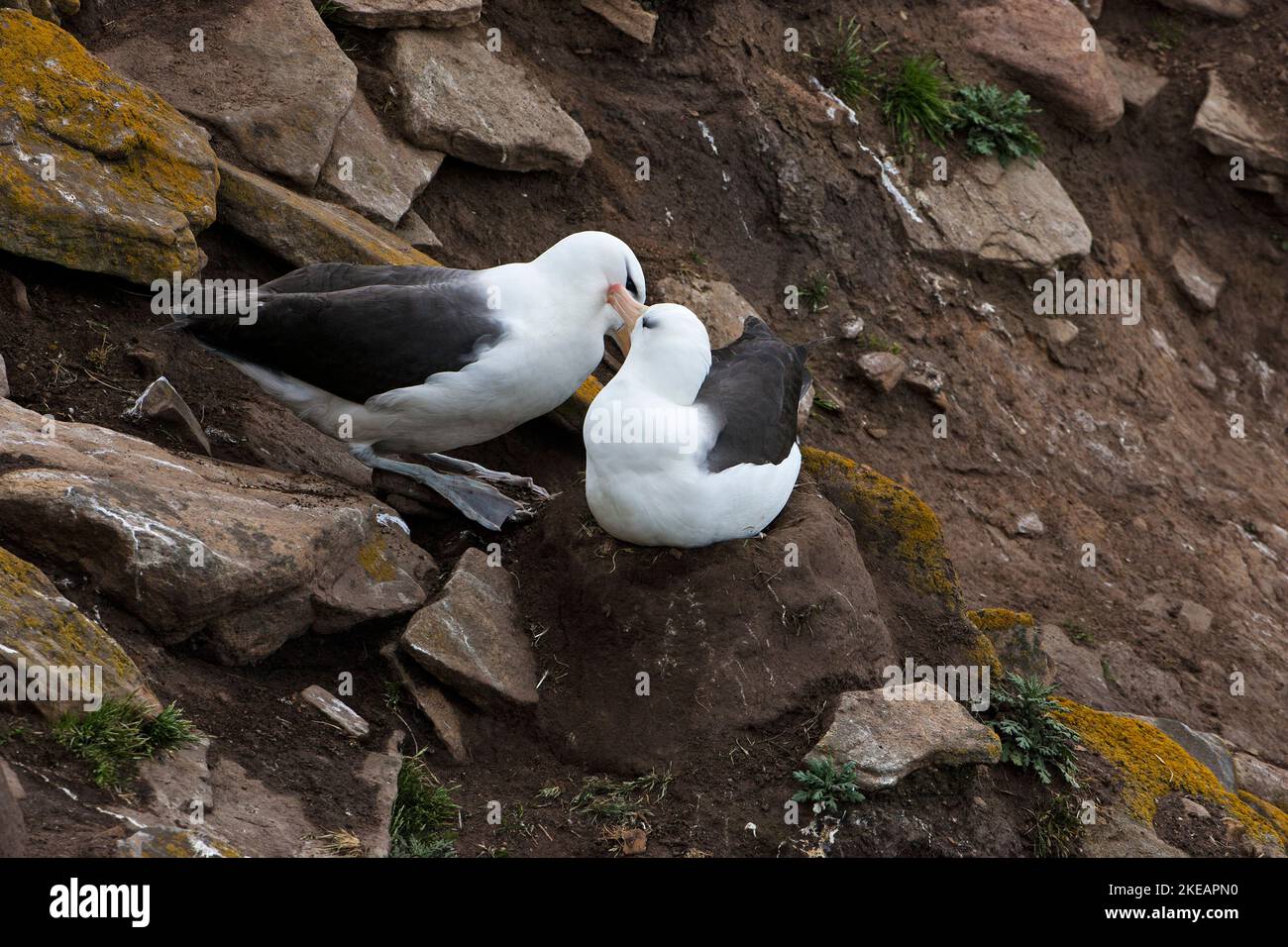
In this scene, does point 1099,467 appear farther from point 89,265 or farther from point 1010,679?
point 89,265

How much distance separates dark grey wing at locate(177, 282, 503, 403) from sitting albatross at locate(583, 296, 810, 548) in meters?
0.79

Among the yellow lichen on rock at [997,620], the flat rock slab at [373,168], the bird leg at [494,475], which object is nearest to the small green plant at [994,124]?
the flat rock slab at [373,168]

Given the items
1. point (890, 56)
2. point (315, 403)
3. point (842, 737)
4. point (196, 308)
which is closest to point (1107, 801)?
point (842, 737)

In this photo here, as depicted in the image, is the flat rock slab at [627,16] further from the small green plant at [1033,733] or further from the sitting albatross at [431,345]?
the small green plant at [1033,733]

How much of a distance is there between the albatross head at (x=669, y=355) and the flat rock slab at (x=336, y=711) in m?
1.98

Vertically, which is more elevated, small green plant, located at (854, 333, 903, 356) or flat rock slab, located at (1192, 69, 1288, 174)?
flat rock slab, located at (1192, 69, 1288, 174)

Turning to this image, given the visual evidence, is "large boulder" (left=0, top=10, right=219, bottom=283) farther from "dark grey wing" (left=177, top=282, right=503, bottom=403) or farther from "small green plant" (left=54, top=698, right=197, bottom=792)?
"small green plant" (left=54, top=698, right=197, bottom=792)

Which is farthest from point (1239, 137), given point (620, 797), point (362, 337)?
point (620, 797)

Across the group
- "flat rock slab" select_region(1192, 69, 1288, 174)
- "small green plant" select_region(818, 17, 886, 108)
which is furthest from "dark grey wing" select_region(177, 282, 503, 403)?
"flat rock slab" select_region(1192, 69, 1288, 174)

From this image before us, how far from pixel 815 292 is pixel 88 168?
528 centimetres

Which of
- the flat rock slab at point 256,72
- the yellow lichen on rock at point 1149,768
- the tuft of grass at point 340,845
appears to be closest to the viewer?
the tuft of grass at point 340,845

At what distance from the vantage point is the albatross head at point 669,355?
617 centimetres

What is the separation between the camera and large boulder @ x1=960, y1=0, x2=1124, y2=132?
11391 mm

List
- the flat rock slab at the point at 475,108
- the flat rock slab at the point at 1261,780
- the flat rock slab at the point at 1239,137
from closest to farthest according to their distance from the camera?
the flat rock slab at the point at 1261,780, the flat rock slab at the point at 475,108, the flat rock slab at the point at 1239,137
